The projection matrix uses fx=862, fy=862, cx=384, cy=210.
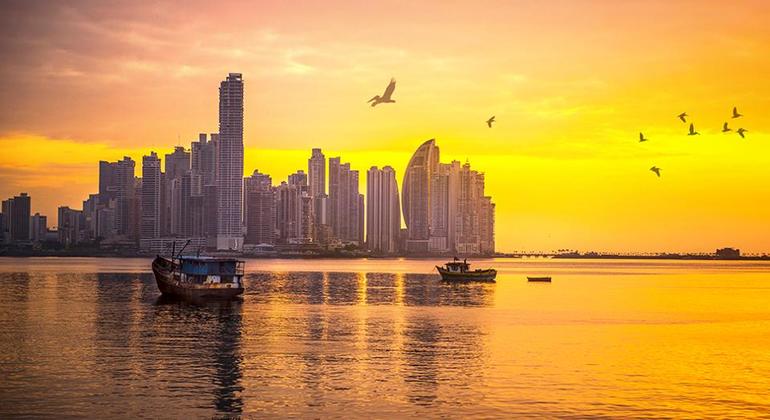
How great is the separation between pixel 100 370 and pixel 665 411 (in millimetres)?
30048

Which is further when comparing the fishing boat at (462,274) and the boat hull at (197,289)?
the fishing boat at (462,274)

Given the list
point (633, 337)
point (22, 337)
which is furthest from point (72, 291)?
point (633, 337)

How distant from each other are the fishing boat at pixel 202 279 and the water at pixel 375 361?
9.24 feet

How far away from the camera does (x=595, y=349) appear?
62156 mm

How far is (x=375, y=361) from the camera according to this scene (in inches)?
2109

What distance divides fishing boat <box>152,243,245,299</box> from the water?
2.82 meters

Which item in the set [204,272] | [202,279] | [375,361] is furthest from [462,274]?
[375,361]

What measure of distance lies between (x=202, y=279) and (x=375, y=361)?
169 feet

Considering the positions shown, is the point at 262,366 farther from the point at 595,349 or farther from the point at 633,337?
the point at 633,337

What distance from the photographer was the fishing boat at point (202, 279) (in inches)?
3898

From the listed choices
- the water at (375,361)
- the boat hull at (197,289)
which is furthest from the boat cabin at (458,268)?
the boat hull at (197,289)

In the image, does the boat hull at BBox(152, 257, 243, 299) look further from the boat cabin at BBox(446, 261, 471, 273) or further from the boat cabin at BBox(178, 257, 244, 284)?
the boat cabin at BBox(446, 261, 471, 273)

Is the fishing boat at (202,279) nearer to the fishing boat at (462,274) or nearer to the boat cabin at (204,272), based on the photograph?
the boat cabin at (204,272)

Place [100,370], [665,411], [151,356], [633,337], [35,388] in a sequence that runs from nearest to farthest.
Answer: [665,411]
[35,388]
[100,370]
[151,356]
[633,337]
